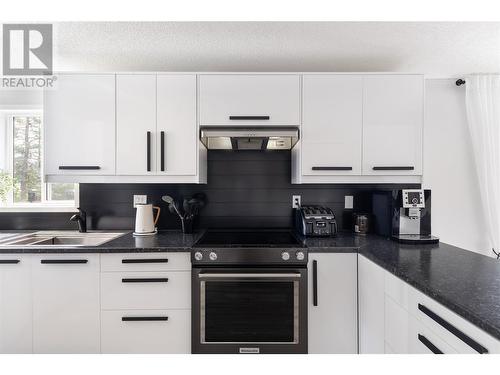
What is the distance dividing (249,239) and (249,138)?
0.77 m

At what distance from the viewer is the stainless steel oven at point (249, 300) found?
71.7 inches

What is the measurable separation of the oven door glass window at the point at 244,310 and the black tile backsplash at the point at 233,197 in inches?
30.3

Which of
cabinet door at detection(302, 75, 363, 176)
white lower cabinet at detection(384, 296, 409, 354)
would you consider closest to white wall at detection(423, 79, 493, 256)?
cabinet door at detection(302, 75, 363, 176)

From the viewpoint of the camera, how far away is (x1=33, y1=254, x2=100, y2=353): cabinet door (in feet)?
5.92

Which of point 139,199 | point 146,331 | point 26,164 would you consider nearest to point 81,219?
point 139,199

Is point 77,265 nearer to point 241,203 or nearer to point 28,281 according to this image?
point 28,281

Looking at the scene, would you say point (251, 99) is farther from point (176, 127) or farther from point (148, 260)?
point (148, 260)

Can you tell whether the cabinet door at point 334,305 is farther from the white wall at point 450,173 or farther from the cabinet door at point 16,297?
the cabinet door at point 16,297

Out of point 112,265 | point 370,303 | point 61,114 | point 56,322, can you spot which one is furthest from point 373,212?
point 61,114

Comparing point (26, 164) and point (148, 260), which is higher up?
point (26, 164)

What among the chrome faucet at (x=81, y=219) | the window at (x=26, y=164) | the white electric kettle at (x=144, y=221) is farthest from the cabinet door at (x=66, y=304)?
the window at (x=26, y=164)

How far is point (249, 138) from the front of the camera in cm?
218

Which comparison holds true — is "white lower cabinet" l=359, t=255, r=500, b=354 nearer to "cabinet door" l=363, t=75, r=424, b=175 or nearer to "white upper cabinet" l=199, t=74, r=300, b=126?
"cabinet door" l=363, t=75, r=424, b=175

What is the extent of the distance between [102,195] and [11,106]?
A: 119cm
